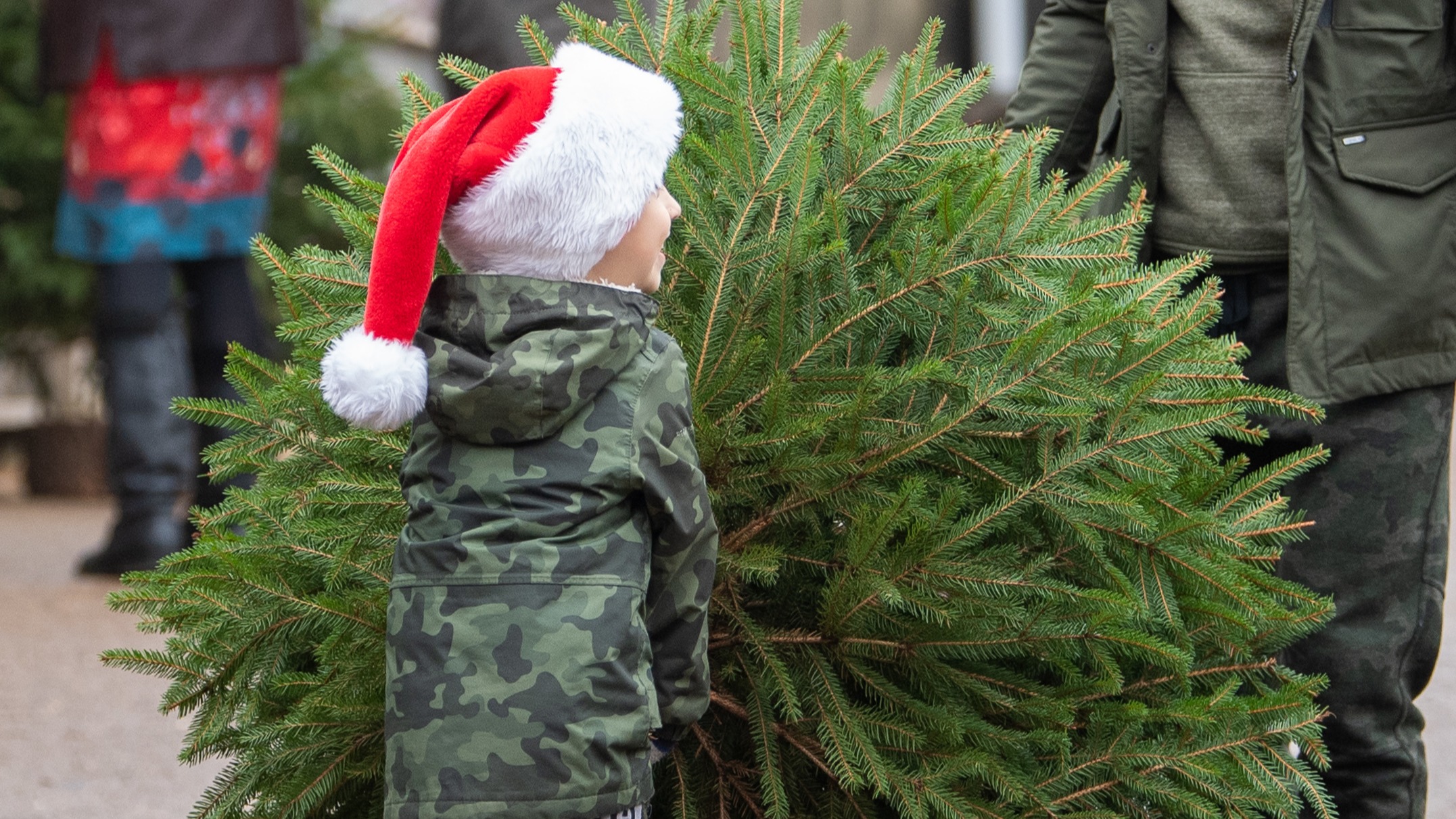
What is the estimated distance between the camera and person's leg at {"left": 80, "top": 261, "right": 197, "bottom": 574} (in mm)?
5590

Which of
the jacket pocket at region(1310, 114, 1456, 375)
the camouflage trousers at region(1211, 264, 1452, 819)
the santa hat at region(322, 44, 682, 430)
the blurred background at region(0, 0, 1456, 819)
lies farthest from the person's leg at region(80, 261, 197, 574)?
the jacket pocket at region(1310, 114, 1456, 375)

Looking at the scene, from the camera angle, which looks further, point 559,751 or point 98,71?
point 98,71

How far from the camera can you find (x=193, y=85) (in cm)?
577

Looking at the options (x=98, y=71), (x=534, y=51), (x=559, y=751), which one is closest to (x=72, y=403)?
(x=98, y=71)

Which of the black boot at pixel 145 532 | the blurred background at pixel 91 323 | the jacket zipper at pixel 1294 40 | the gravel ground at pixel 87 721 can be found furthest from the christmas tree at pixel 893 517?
the black boot at pixel 145 532

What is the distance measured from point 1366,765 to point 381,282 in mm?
1857

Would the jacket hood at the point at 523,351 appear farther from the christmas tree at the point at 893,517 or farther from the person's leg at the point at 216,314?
the person's leg at the point at 216,314

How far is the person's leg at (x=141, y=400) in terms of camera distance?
5590 mm

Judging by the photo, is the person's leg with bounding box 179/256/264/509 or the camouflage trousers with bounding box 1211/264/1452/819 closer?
the camouflage trousers with bounding box 1211/264/1452/819

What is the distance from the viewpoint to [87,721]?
13.6ft

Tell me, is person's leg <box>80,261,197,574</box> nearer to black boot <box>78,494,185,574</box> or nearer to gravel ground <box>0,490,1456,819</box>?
black boot <box>78,494,185,574</box>

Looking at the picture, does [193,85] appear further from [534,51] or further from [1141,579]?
[1141,579]

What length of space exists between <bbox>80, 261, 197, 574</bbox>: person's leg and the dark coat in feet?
2.36

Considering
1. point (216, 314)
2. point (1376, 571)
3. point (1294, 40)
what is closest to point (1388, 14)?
point (1294, 40)
